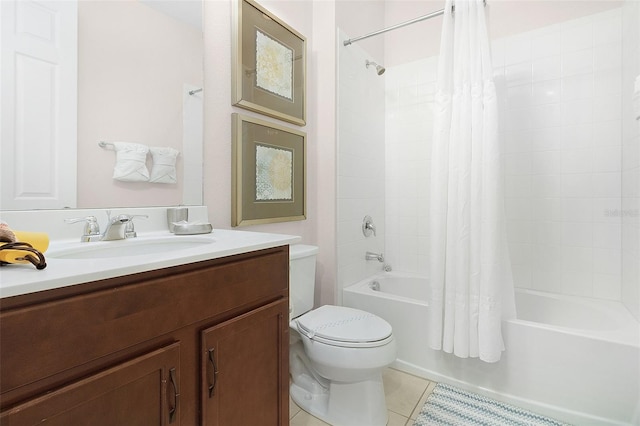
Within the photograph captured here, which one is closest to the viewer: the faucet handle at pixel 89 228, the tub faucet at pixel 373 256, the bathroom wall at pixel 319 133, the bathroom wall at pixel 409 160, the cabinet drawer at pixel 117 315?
the cabinet drawer at pixel 117 315

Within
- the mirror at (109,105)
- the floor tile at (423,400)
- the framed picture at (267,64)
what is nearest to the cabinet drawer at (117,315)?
the mirror at (109,105)

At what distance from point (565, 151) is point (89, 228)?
98.4 inches

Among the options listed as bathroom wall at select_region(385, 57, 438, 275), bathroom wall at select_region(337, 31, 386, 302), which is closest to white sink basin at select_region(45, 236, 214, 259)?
bathroom wall at select_region(337, 31, 386, 302)

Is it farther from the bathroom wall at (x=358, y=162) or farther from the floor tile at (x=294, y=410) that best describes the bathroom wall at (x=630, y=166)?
the floor tile at (x=294, y=410)

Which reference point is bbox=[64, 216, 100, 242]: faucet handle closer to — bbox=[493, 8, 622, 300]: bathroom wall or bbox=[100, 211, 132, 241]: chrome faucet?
bbox=[100, 211, 132, 241]: chrome faucet

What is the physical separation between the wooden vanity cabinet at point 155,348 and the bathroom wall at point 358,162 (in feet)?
3.61

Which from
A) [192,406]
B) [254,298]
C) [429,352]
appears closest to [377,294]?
[429,352]

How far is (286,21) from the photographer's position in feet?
6.14

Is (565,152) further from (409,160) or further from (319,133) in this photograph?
(319,133)

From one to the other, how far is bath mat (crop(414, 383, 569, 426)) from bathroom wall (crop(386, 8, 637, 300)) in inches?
33.9

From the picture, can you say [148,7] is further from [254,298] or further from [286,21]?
[254,298]

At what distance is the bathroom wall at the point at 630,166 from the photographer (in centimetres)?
159

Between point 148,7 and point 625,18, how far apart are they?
2.42 metres

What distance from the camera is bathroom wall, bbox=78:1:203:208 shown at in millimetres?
1045
